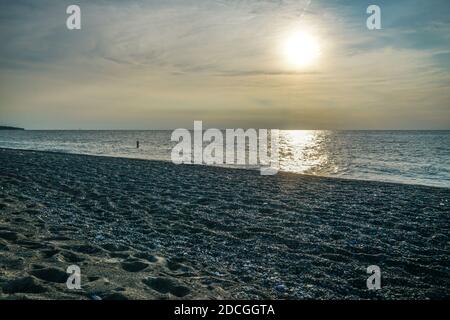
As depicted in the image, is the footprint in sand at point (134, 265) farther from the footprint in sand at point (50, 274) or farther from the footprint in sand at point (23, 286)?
the footprint in sand at point (23, 286)

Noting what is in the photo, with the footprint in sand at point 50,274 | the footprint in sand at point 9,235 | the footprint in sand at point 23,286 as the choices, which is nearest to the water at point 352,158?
the footprint in sand at point 9,235

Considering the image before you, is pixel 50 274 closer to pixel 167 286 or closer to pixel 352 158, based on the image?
pixel 167 286

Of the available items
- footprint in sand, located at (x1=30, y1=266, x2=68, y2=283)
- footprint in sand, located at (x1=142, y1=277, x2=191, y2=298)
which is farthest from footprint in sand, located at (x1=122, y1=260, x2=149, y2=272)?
footprint in sand, located at (x1=30, y1=266, x2=68, y2=283)

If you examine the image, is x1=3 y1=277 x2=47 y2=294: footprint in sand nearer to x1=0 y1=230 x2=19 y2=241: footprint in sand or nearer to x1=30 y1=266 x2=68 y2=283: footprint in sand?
x1=30 y1=266 x2=68 y2=283: footprint in sand

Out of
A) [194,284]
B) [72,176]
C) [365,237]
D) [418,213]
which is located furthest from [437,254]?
[72,176]

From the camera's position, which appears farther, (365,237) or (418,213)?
(418,213)

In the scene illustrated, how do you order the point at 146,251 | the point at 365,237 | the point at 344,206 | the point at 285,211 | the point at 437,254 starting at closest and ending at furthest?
the point at 146,251 < the point at 437,254 < the point at 365,237 < the point at 285,211 < the point at 344,206

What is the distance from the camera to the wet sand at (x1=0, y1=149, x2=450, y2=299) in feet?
20.0

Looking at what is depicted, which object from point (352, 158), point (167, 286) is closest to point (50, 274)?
point (167, 286)

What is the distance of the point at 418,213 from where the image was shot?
12688 mm
